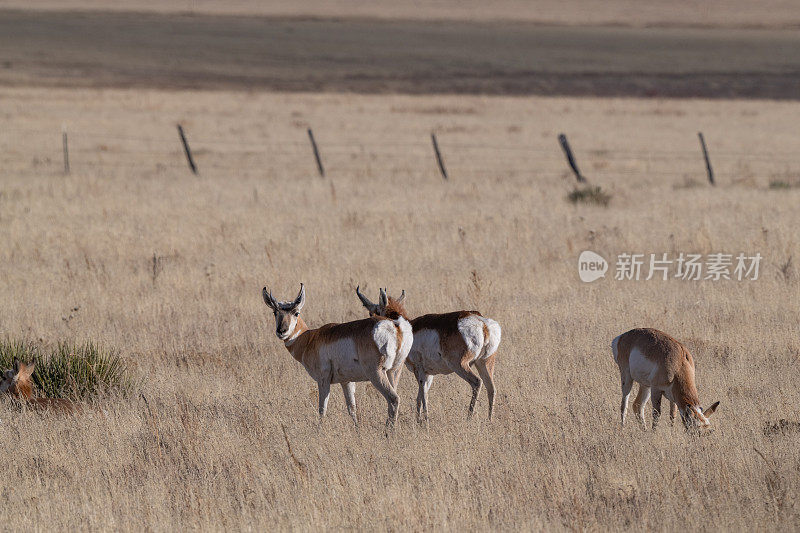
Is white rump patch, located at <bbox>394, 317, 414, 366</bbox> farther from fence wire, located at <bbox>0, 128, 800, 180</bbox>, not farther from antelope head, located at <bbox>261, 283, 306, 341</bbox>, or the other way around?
fence wire, located at <bbox>0, 128, 800, 180</bbox>

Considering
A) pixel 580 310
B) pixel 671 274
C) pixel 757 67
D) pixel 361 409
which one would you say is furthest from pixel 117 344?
pixel 757 67

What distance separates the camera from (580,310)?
11.3 m

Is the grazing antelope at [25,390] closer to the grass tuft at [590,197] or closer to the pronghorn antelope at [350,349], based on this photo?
the pronghorn antelope at [350,349]

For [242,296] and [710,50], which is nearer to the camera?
[242,296]

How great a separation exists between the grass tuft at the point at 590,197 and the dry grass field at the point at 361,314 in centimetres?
52

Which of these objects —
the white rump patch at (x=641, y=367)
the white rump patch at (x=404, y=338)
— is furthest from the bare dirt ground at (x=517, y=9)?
the white rump patch at (x=404, y=338)

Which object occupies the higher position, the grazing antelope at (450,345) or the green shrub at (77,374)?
the green shrub at (77,374)

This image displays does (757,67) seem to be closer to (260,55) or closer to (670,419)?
(260,55)

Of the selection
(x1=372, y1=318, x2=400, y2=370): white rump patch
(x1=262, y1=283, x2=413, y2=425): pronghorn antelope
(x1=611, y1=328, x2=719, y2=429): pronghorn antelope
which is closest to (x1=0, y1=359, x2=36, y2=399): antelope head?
(x1=262, y1=283, x2=413, y2=425): pronghorn antelope

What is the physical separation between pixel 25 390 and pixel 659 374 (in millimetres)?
5137

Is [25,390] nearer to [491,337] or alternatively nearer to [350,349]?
[350,349]

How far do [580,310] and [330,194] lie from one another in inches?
435

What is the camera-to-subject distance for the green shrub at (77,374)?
8547mm

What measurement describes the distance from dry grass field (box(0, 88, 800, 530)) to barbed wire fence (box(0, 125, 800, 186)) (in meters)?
0.48
